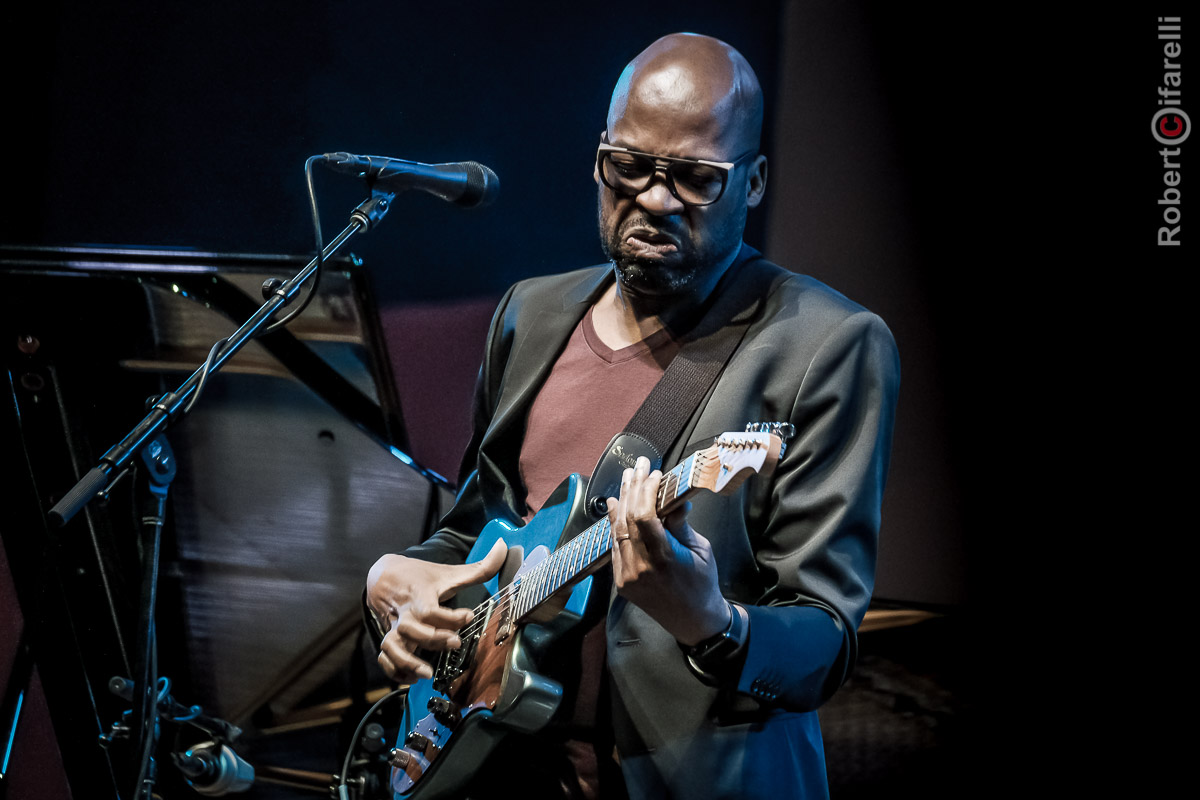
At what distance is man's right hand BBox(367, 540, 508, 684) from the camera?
179 cm

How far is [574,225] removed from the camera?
132 inches

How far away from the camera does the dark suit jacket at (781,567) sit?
1.49 meters

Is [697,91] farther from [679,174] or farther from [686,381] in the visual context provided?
[686,381]

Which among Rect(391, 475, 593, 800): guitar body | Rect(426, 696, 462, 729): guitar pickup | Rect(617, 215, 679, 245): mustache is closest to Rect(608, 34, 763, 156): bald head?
Rect(617, 215, 679, 245): mustache

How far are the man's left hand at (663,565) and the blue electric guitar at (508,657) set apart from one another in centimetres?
12

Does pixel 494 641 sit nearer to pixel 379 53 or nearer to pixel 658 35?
pixel 658 35

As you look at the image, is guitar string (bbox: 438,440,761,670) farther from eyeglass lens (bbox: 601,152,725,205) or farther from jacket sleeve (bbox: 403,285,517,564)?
eyeglass lens (bbox: 601,152,725,205)

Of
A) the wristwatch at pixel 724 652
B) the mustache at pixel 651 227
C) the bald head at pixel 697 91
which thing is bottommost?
the wristwatch at pixel 724 652

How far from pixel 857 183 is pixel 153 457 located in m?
2.11

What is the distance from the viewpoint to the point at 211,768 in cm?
235

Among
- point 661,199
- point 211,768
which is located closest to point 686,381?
point 661,199

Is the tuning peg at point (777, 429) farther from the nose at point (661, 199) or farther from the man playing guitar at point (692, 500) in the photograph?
the nose at point (661, 199)

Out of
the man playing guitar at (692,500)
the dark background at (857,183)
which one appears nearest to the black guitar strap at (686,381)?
the man playing guitar at (692,500)

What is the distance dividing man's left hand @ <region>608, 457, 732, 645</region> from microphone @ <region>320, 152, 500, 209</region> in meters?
0.94
